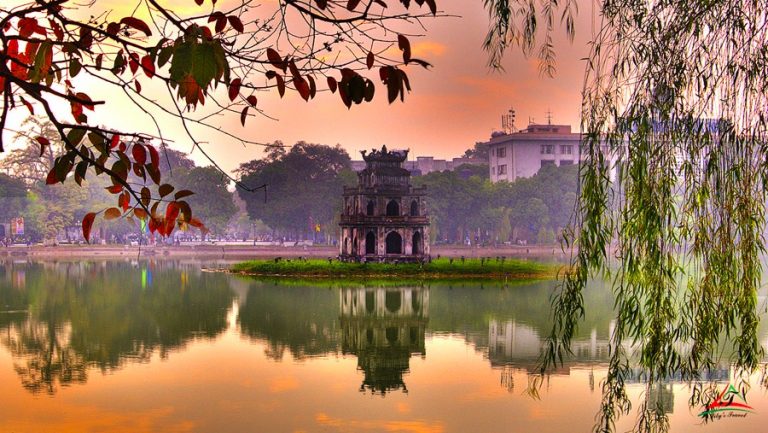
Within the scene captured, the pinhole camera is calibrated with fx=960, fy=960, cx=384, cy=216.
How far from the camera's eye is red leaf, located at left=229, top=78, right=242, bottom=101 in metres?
5.35

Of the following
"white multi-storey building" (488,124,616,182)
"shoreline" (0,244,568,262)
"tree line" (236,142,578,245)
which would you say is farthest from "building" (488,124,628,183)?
"shoreline" (0,244,568,262)

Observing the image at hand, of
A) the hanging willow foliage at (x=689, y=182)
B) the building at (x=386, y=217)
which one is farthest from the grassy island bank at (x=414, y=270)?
the hanging willow foliage at (x=689, y=182)

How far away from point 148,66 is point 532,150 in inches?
3423

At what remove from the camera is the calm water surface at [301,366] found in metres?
15.6

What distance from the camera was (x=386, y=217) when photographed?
50688mm

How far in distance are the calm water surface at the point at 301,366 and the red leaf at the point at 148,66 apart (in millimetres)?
10118

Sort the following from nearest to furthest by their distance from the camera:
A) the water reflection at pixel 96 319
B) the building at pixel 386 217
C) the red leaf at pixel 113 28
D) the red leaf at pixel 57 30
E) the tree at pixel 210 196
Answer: the red leaf at pixel 113 28, the red leaf at pixel 57 30, the water reflection at pixel 96 319, the building at pixel 386 217, the tree at pixel 210 196

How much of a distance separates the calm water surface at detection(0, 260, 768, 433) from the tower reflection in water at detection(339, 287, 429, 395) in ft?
0.17

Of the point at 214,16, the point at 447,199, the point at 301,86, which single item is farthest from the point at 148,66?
the point at 447,199

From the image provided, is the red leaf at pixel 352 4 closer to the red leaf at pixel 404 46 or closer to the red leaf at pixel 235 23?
the red leaf at pixel 404 46

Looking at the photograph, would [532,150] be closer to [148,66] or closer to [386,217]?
[386,217]

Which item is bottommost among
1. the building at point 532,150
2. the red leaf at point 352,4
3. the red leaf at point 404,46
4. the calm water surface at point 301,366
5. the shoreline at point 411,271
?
the calm water surface at point 301,366

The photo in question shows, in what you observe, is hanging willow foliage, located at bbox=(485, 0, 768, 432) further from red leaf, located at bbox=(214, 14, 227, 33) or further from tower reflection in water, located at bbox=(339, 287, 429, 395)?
tower reflection in water, located at bbox=(339, 287, 429, 395)

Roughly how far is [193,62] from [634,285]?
205 inches
